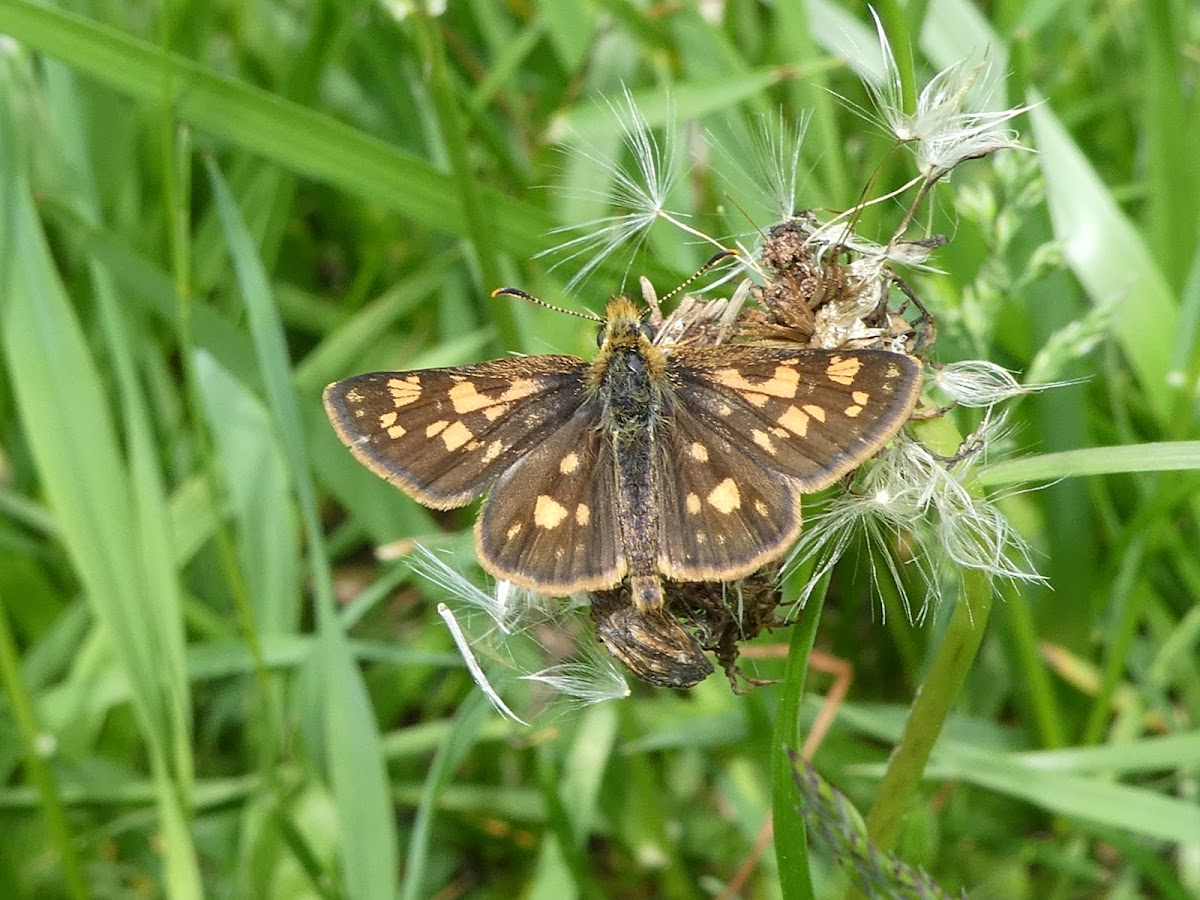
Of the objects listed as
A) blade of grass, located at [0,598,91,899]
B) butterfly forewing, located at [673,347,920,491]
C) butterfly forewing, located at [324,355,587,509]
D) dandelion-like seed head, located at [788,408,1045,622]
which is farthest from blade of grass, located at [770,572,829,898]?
blade of grass, located at [0,598,91,899]

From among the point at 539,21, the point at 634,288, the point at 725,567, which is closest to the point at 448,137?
the point at 634,288

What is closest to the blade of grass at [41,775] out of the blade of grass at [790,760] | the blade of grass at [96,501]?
the blade of grass at [96,501]

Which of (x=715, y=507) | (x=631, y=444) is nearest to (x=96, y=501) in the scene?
(x=631, y=444)

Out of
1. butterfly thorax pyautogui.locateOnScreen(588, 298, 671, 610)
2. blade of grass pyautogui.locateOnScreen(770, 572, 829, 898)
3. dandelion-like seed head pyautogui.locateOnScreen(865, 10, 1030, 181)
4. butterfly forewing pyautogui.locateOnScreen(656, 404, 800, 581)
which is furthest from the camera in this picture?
butterfly thorax pyautogui.locateOnScreen(588, 298, 671, 610)

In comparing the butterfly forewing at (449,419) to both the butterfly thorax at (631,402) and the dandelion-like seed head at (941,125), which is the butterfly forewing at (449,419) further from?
the dandelion-like seed head at (941,125)

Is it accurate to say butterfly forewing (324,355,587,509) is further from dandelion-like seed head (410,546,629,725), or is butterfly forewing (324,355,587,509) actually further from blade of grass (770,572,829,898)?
blade of grass (770,572,829,898)

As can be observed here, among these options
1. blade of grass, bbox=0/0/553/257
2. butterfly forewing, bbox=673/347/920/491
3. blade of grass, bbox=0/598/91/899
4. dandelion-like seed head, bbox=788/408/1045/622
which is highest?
blade of grass, bbox=0/0/553/257

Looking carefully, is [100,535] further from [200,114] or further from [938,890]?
[938,890]
